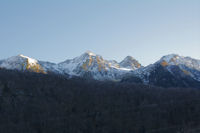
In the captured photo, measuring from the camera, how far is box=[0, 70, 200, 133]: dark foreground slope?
198ft

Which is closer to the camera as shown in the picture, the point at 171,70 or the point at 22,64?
the point at 171,70

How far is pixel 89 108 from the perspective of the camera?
73.6 metres

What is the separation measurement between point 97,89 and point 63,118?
1117 inches

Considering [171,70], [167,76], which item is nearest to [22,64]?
[167,76]

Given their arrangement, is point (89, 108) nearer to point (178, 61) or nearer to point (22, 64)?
point (22, 64)

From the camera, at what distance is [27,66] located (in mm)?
177750

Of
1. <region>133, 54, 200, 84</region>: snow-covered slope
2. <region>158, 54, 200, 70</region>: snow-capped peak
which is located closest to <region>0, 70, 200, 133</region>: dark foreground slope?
<region>133, 54, 200, 84</region>: snow-covered slope

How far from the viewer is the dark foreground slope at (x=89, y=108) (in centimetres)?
6034

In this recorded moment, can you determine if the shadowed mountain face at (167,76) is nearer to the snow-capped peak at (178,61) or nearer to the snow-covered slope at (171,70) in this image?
the snow-covered slope at (171,70)

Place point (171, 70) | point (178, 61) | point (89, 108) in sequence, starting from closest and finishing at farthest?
point (89, 108)
point (171, 70)
point (178, 61)

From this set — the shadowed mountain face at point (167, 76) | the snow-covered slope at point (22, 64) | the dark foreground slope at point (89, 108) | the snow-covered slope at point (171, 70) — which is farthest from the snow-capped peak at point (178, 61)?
the dark foreground slope at point (89, 108)

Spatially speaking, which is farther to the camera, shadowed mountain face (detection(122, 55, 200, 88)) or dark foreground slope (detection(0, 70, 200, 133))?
shadowed mountain face (detection(122, 55, 200, 88))

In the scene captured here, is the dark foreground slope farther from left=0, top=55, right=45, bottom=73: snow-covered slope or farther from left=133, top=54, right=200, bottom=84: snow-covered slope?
left=0, top=55, right=45, bottom=73: snow-covered slope

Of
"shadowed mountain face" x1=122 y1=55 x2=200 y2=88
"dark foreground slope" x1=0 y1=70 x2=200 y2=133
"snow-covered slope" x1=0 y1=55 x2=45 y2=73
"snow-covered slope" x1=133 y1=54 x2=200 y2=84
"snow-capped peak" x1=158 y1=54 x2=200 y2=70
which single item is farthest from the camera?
"snow-capped peak" x1=158 y1=54 x2=200 y2=70
